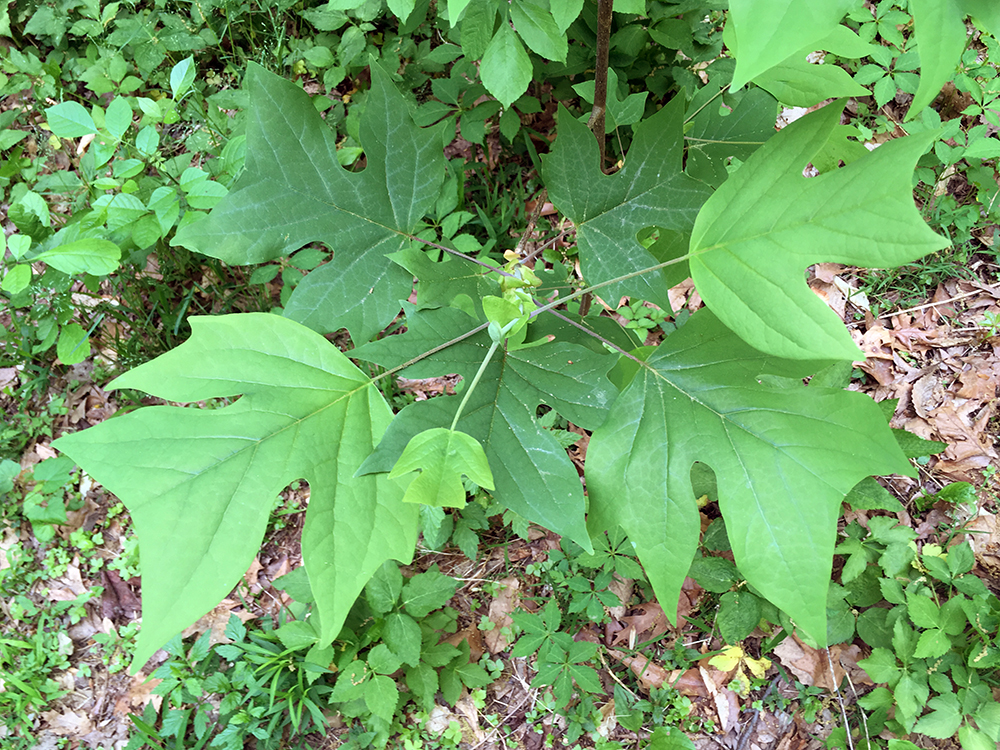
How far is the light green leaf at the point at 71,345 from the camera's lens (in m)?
2.77

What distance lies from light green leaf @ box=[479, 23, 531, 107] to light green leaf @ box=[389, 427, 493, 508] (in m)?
1.23

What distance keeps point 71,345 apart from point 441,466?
8.17ft

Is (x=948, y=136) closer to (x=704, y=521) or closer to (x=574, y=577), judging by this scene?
(x=704, y=521)

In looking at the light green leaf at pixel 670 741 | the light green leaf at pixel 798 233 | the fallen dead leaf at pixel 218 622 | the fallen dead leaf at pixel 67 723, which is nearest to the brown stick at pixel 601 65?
the light green leaf at pixel 798 233

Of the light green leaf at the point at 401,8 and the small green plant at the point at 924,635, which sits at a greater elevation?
the light green leaf at the point at 401,8

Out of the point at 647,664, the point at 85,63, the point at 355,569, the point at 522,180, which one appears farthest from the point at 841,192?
the point at 85,63

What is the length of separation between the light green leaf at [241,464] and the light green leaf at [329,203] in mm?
245

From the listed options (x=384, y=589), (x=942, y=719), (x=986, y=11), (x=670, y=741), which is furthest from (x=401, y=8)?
(x=942, y=719)

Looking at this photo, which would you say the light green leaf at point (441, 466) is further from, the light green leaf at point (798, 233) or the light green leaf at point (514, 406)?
the light green leaf at point (798, 233)

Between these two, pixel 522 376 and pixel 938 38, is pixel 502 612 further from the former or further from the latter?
pixel 938 38

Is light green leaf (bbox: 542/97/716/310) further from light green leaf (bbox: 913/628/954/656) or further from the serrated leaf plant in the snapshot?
light green leaf (bbox: 913/628/954/656)

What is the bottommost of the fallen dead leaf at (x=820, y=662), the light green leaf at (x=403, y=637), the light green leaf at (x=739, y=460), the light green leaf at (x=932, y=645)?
the fallen dead leaf at (x=820, y=662)

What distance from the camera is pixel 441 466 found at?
1076 millimetres

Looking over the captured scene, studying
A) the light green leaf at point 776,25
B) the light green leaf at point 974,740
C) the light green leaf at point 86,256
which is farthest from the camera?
the light green leaf at point 86,256
